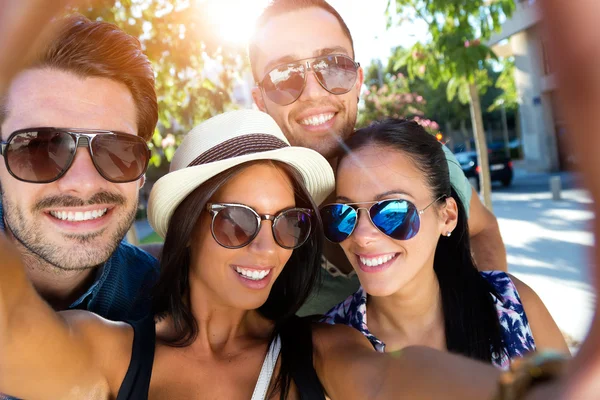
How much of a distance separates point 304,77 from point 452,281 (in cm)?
131

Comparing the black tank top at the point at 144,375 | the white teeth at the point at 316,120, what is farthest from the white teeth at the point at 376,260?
the white teeth at the point at 316,120

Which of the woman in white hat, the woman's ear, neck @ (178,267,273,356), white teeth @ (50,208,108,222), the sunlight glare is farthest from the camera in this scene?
the sunlight glare

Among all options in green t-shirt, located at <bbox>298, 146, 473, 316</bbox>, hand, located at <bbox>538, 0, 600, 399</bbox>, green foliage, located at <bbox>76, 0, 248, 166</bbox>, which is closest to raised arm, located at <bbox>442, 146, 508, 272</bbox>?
green t-shirt, located at <bbox>298, 146, 473, 316</bbox>

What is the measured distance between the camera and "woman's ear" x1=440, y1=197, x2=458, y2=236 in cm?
227

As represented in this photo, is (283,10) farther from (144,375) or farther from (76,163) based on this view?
(144,375)

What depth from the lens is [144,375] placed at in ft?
5.66

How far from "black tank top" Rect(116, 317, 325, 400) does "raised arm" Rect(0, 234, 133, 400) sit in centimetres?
3

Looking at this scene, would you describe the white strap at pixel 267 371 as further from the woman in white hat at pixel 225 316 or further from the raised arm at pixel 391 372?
the raised arm at pixel 391 372

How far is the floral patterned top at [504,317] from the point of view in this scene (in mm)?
2096

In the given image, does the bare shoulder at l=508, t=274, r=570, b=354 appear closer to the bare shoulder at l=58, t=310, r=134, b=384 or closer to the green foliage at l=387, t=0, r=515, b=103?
the bare shoulder at l=58, t=310, r=134, b=384

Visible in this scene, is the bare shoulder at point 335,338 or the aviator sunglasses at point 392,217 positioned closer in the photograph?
the bare shoulder at point 335,338

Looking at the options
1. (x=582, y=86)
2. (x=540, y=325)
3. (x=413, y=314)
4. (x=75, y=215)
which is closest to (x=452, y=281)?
(x=413, y=314)

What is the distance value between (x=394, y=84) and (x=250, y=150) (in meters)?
19.3

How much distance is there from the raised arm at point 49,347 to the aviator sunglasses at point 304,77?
148 cm
